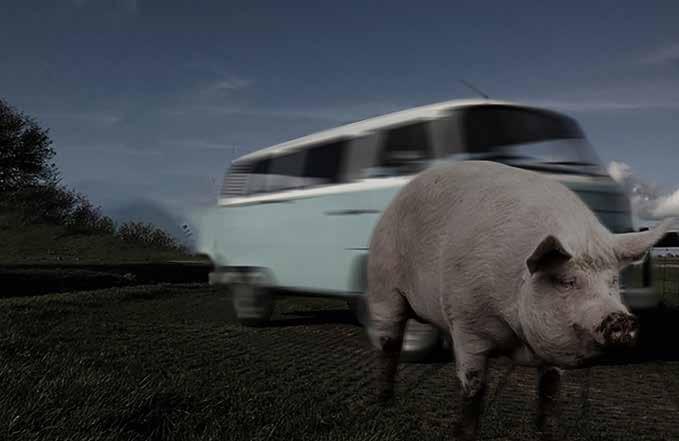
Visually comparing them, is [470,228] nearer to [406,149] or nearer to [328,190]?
[406,149]

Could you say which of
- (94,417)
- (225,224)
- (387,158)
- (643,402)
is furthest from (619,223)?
(225,224)

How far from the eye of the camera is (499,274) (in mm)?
3000

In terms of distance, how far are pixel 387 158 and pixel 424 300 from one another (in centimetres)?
437

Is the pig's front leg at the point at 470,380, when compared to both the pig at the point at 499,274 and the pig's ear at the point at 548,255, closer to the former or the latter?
the pig at the point at 499,274

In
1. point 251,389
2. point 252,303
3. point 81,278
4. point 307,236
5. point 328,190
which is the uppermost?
point 328,190

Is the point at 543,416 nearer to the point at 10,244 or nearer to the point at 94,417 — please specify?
the point at 94,417

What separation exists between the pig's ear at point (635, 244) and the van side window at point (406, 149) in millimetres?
4616

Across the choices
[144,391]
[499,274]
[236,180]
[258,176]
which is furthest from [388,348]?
[236,180]

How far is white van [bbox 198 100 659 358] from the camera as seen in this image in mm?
7121

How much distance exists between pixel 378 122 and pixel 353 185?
2.56ft

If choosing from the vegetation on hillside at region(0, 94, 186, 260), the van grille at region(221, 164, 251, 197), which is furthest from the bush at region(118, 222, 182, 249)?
the van grille at region(221, 164, 251, 197)

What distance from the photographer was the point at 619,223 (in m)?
7.43

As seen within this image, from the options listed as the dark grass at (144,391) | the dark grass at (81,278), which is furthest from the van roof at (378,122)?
the dark grass at (81,278)

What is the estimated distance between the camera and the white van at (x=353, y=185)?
7121mm
